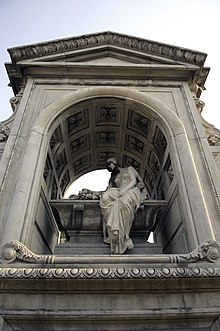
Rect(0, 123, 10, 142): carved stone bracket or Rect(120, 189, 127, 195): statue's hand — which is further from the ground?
Rect(0, 123, 10, 142): carved stone bracket

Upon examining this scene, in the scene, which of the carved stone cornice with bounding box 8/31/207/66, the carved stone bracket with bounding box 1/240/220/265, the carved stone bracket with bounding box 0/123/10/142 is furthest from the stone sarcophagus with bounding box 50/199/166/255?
the carved stone cornice with bounding box 8/31/207/66

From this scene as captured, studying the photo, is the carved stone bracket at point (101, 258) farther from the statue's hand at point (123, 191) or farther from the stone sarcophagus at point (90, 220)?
the statue's hand at point (123, 191)

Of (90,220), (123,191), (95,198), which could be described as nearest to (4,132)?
(95,198)

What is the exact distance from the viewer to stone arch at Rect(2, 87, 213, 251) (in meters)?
5.75

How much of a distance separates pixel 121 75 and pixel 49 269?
652 cm

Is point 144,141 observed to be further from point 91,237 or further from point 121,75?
point 91,237

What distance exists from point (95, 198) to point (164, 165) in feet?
7.22

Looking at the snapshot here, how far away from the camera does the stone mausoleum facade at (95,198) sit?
4648 millimetres

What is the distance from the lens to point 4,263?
4992 millimetres

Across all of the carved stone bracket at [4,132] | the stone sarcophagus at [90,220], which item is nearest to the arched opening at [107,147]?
the stone sarcophagus at [90,220]

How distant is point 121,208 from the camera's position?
641 centimetres

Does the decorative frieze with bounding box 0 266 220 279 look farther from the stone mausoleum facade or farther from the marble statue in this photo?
the marble statue

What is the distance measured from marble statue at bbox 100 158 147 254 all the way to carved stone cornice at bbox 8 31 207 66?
456cm

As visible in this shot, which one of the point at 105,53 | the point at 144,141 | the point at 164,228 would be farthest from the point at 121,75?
the point at 164,228
